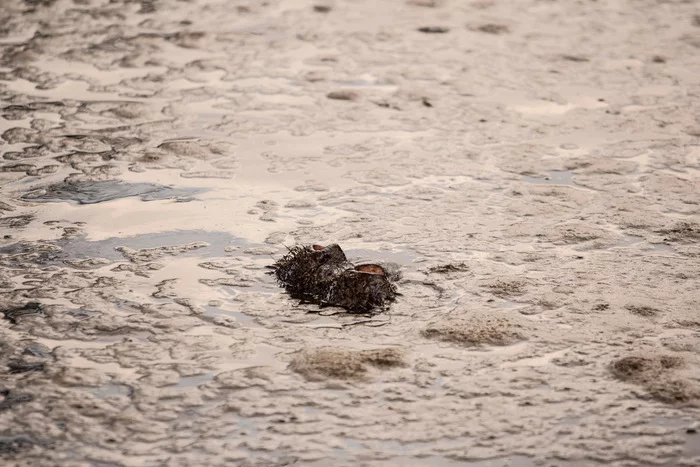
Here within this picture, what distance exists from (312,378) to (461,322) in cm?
63

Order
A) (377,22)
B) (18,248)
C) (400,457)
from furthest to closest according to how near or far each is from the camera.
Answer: (377,22) < (18,248) < (400,457)

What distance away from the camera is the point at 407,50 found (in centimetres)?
663

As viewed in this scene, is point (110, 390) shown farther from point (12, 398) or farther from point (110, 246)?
point (110, 246)

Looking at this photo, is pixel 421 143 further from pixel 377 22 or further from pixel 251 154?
pixel 377 22

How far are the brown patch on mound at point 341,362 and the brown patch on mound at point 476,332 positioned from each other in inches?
8.0

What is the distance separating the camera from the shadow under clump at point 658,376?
3191 millimetres

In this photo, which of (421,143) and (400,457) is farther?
(421,143)

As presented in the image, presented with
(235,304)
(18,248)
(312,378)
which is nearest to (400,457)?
(312,378)

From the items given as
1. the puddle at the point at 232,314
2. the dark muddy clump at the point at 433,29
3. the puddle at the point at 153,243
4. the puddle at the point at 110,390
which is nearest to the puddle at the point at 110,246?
the puddle at the point at 153,243

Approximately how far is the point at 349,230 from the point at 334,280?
63 cm

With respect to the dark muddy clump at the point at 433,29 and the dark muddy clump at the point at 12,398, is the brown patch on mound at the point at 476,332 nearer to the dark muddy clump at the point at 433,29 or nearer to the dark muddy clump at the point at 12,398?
the dark muddy clump at the point at 12,398

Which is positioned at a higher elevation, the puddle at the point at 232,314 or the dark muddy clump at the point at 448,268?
the dark muddy clump at the point at 448,268

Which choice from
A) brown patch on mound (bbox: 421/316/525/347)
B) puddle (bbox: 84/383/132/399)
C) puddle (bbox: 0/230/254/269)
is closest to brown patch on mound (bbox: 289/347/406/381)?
brown patch on mound (bbox: 421/316/525/347)

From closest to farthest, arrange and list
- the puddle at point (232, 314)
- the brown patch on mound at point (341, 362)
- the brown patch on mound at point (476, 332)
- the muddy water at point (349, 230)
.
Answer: the muddy water at point (349, 230) → the brown patch on mound at point (341, 362) → the brown patch on mound at point (476, 332) → the puddle at point (232, 314)
